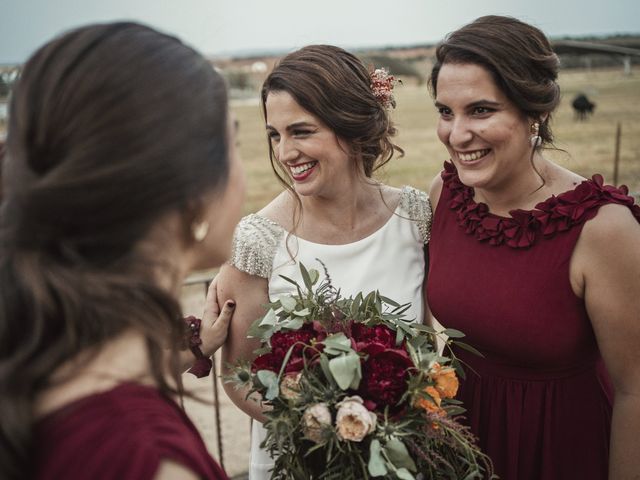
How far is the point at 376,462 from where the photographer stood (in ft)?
5.13

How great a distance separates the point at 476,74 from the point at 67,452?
1.93m

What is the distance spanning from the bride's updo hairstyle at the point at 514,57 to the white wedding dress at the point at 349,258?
30.6 inches

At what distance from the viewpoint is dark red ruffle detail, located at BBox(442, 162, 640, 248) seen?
2193 mm

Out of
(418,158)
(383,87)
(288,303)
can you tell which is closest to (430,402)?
(288,303)

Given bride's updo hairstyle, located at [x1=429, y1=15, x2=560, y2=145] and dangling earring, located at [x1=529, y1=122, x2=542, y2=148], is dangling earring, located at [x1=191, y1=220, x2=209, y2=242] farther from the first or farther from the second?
dangling earring, located at [x1=529, y1=122, x2=542, y2=148]

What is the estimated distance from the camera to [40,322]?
1056mm

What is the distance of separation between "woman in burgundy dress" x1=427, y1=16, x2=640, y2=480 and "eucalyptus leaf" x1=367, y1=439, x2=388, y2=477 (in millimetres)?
961

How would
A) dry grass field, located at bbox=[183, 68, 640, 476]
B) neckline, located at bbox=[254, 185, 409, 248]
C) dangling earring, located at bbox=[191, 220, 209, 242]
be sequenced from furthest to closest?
dry grass field, located at bbox=[183, 68, 640, 476]
neckline, located at bbox=[254, 185, 409, 248]
dangling earring, located at bbox=[191, 220, 209, 242]

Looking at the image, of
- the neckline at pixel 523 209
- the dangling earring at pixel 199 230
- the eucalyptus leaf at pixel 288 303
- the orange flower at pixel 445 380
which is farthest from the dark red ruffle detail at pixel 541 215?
the dangling earring at pixel 199 230

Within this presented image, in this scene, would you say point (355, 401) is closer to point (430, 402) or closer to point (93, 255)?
point (430, 402)

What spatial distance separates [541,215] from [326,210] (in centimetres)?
103

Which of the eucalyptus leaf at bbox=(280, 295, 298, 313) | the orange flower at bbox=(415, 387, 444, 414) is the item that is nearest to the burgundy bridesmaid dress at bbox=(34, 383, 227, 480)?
the orange flower at bbox=(415, 387, 444, 414)

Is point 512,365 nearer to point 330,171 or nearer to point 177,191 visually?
point 330,171

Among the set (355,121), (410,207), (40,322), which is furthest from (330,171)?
(40,322)
